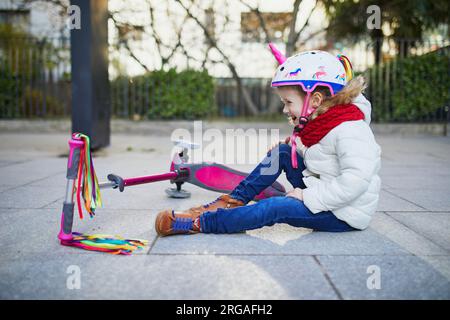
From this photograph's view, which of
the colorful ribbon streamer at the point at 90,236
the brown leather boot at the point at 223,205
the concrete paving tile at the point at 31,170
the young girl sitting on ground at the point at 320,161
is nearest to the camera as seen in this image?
the colorful ribbon streamer at the point at 90,236

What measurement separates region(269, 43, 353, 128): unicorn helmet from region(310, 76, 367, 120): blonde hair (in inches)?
1.3

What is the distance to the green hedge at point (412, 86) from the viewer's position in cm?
950

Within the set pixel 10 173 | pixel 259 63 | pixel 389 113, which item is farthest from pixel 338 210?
pixel 259 63

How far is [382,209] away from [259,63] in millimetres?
9017

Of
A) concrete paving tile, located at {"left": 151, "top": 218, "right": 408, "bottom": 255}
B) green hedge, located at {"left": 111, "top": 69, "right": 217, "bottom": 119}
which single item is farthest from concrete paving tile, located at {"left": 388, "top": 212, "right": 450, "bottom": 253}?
green hedge, located at {"left": 111, "top": 69, "right": 217, "bottom": 119}

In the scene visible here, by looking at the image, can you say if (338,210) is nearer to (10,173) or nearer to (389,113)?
(10,173)

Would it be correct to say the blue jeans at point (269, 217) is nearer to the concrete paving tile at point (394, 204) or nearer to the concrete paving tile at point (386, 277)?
the concrete paving tile at point (386, 277)

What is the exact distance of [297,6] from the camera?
33.3 feet

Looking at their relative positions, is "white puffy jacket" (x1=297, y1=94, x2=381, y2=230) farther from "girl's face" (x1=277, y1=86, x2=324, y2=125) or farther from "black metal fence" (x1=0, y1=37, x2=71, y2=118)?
"black metal fence" (x1=0, y1=37, x2=71, y2=118)

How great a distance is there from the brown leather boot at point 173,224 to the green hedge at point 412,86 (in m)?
8.39

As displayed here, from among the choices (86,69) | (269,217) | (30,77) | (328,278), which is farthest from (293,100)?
(30,77)

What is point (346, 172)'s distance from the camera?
2158 millimetres

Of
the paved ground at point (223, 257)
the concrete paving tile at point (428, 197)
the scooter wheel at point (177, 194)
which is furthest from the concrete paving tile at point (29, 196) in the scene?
the concrete paving tile at point (428, 197)

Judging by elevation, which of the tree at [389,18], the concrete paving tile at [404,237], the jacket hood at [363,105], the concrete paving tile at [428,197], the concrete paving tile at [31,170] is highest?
the tree at [389,18]
